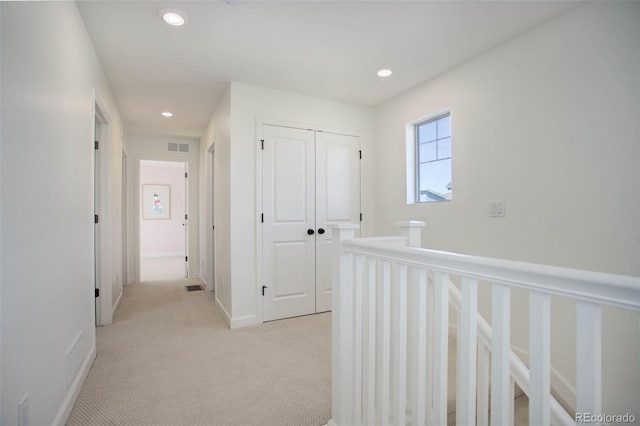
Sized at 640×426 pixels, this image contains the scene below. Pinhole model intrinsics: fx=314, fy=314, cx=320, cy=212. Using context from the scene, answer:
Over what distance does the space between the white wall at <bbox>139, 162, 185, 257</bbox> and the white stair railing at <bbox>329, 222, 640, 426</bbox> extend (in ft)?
24.4

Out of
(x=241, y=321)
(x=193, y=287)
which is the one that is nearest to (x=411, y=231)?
(x=241, y=321)

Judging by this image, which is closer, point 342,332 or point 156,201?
point 342,332

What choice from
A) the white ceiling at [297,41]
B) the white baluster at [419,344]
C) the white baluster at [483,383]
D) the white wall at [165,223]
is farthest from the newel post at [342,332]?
the white wall at [165,223]

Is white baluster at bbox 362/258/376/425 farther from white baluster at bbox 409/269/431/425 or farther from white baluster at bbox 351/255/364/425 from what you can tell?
white baluster at bbox 409/269/431/425

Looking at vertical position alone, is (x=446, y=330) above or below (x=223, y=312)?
above

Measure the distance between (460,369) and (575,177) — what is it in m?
1.76

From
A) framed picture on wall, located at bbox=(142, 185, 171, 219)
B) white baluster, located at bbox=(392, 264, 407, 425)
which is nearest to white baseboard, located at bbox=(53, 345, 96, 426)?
white baluster, located at bbox=(392, 264, 407, 425)

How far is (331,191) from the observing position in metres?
3.58

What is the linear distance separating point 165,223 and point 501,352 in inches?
336

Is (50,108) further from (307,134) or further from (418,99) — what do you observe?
(418,99)

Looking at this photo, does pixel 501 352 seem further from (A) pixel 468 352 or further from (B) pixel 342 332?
(B) pixel 342 332

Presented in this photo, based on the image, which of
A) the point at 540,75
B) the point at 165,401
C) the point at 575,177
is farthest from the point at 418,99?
the point at 165,401

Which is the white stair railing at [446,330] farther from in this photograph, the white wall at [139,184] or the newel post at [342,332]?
the white wall at [139,184]

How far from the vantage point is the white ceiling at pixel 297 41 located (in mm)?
2002
